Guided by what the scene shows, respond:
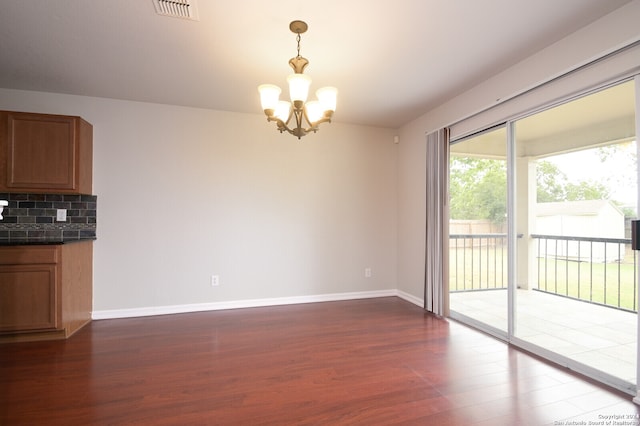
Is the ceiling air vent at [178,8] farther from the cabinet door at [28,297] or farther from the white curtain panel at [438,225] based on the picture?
the white curtain panel at [438,225]

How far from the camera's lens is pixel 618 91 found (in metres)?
2.25

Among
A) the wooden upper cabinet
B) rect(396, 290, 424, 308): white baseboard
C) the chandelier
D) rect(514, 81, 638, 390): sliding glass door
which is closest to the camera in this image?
the chandelier

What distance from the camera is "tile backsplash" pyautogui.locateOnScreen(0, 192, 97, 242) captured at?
3.34 meters

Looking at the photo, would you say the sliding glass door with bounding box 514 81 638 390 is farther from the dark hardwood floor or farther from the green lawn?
the dark hardwood floor

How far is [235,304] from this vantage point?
4043mm

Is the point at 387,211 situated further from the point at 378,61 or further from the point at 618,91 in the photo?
the point at 618,91

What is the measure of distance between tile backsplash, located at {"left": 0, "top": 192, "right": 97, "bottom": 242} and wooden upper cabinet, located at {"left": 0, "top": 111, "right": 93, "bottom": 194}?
0.30 meters

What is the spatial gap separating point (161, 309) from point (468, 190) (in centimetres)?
407

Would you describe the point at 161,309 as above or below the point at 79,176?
below

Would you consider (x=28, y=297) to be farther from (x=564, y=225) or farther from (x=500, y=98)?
(x=564, y=225)

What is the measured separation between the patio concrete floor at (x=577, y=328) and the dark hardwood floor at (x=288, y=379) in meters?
0.31

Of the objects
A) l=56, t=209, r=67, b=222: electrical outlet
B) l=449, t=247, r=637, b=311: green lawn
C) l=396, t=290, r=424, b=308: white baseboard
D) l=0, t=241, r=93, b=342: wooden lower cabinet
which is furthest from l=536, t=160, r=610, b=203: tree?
l=56, t=209, r=67, b=222: electrical outlet

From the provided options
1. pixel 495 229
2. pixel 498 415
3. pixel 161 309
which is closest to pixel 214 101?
pixel 161 309

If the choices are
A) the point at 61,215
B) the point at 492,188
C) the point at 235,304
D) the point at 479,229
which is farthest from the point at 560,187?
the point at 61,215
